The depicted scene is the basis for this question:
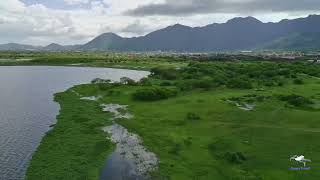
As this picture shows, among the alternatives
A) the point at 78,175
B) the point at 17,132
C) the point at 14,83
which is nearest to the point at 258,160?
the point at 78,175

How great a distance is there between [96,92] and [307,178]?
7327 centimetres

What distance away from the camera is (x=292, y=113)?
213 ft

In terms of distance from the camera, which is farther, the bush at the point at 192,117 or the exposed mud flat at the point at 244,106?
the exposed mud flat at the point at 244,106

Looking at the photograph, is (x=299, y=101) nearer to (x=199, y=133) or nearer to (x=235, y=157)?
(x=199, y=133)

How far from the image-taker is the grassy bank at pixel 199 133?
1638 inches

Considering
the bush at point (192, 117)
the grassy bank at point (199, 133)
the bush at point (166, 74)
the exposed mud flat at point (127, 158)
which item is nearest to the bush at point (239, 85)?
the grassy bank at point (199, 133)

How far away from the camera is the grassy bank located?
4159cm

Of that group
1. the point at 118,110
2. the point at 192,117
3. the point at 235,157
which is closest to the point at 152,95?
the point at 118,110

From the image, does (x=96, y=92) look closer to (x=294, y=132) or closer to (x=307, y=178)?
(x=294, y=132)

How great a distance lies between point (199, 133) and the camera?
5725 cm

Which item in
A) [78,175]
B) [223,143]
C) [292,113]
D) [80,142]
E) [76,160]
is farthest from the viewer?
[292,113]

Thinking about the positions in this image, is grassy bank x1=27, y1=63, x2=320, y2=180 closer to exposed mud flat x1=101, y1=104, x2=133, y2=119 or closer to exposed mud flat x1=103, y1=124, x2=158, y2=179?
exposed mud flat x1=103, y1=124, x2=158, y2=179

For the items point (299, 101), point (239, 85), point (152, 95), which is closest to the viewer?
point (299, 101)

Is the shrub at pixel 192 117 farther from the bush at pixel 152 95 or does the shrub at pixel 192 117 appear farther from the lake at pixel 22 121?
the bush at pixel 152 95
